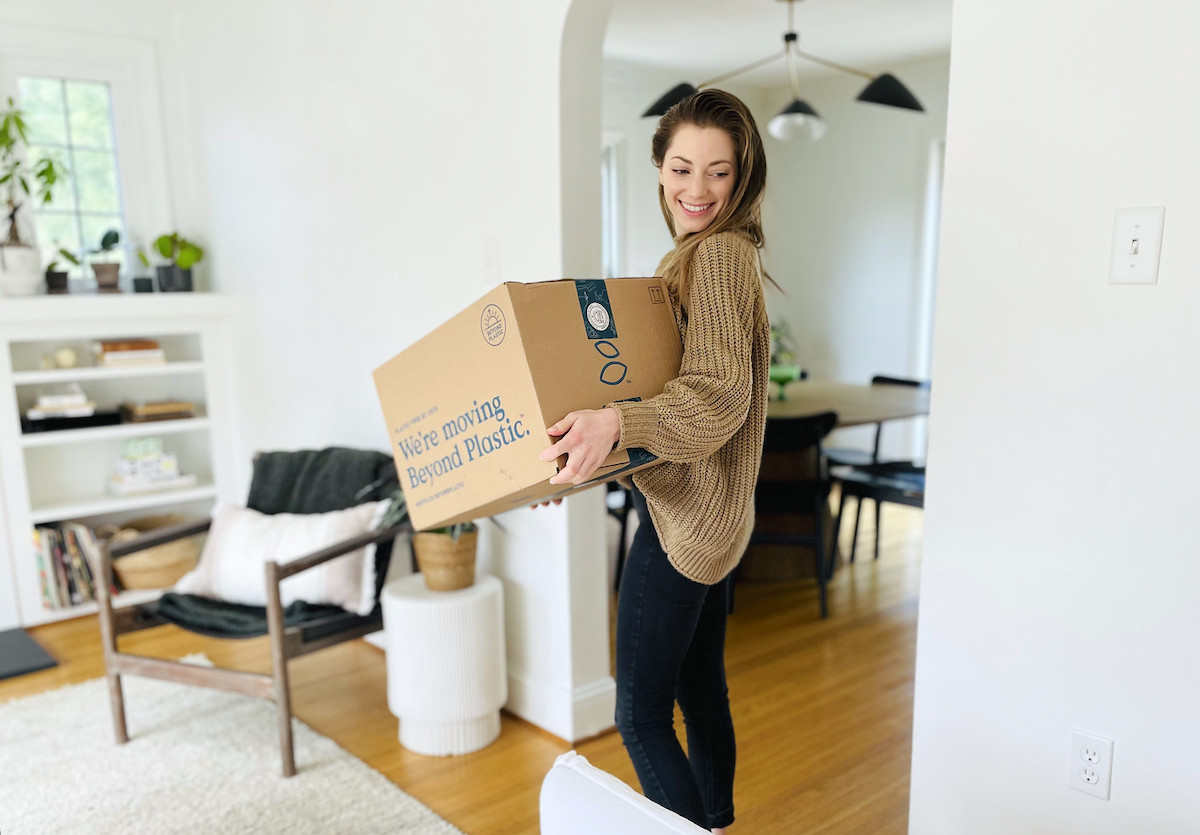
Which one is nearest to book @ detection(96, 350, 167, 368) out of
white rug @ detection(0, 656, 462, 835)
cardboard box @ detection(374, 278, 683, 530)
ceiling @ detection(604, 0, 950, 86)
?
white rug @ detection(0, 656, 462, 835)

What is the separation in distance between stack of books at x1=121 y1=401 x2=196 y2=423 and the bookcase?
0.10 ft

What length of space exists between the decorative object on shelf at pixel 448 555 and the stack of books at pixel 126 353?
75.3 inches

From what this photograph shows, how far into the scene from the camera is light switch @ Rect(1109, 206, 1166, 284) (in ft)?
4.12

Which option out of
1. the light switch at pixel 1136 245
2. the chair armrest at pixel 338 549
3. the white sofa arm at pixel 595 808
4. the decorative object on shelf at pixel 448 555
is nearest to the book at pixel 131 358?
the chair armrest at pixel 338 549

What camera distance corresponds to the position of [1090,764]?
4.61 ft

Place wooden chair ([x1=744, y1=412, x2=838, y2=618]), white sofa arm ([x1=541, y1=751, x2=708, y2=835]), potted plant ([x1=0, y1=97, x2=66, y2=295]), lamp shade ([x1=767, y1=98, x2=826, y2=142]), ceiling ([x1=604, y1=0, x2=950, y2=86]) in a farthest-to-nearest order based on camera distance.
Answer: ceiling ([x1=604, y1=0, x2=950, y2=86])
lamp shade ([x1=767, y1=98, x2=826, y2=142])
potted plant ([x1=0, y1=97, x2=66, y2=295])
wooden chair ([x1=744, y1=412, x2=838, y2=618])
white sofa arm ([x1=541, y1=751, x2=708, y2=835])

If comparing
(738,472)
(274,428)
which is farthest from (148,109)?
(738,472)

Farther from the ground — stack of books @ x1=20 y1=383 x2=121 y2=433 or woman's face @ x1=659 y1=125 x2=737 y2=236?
woman's face @ x1=659 y1=125 x2=737 y2=236

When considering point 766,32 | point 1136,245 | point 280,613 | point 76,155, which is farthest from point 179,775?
point 766,32

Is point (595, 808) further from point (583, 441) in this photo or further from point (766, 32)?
point (766, 32)

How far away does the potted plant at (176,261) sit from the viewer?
375 cm

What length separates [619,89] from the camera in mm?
5551

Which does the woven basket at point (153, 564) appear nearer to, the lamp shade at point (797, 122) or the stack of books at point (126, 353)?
the stack of books at point (126, 353)

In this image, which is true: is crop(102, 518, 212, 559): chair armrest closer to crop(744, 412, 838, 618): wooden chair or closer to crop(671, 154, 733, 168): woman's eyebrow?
crop(744, 412, 838, 618): wooden chair
